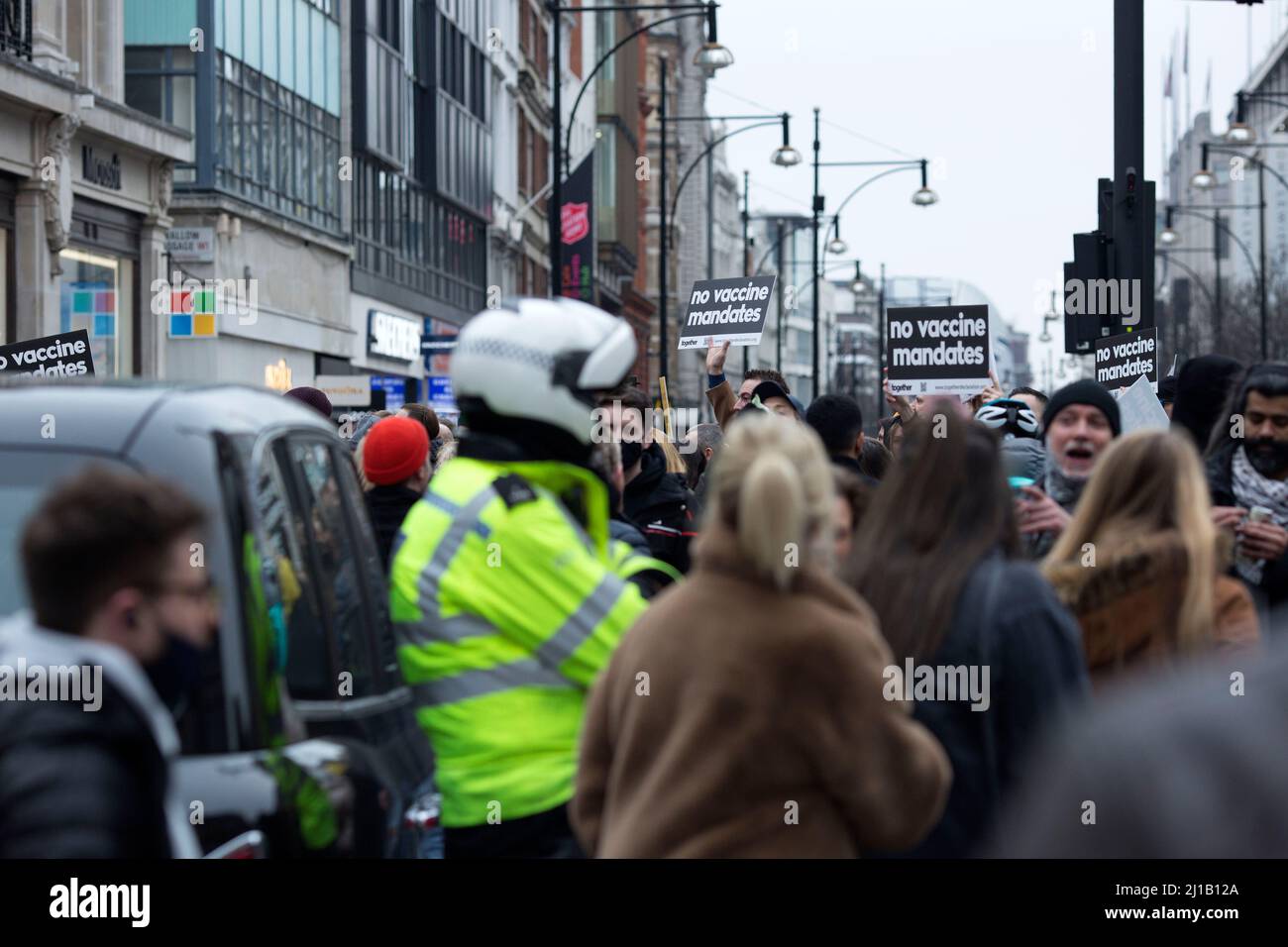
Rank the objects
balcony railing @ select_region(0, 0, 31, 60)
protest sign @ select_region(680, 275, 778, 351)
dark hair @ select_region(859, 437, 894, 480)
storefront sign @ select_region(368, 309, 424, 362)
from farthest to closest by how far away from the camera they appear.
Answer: storefront sign @ select_region(368, 309, 424, 362) < balcony railing @ select_region(0, 0, 31, 60) < protest sign @ select_region(680, 275, 778, 351) < dark hair @ select_region(859, 437, 894, 480)

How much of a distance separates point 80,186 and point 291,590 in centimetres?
2051

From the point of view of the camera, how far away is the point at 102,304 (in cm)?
2489

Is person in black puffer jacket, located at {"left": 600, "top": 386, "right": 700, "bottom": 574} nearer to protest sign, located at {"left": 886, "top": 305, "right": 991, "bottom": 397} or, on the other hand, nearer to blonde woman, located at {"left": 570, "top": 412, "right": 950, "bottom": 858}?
blonde woman, located at {"left": 570, "top": 412, "right": 950, "bottom": 858}

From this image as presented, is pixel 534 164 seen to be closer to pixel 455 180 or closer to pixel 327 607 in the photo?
pixel 455 180

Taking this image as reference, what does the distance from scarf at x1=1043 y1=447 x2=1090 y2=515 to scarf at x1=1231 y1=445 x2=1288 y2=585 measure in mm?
538

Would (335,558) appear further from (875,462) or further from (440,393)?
(440,393)

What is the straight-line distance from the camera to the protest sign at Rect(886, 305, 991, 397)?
13.5 m

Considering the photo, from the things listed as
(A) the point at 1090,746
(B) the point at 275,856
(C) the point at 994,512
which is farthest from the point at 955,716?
(A) the point at 1090,746

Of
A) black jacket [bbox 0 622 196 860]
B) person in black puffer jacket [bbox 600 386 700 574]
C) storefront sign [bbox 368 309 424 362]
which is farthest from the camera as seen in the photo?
storefront sign [bbox 368 309 424 362]

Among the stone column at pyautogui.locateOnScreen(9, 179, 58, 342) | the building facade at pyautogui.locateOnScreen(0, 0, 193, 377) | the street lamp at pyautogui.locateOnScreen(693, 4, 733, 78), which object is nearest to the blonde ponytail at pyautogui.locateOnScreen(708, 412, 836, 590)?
the building facade at pyautogui.locateOnScreen(0, 0, 193, 377)

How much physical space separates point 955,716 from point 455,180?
137 feet

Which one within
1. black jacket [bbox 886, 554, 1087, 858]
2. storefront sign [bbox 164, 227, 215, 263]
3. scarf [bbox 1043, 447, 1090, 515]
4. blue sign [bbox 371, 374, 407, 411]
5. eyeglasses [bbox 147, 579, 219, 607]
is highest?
storefront sign [bbox 164, 227, 215, 263]

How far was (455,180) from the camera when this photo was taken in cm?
4478

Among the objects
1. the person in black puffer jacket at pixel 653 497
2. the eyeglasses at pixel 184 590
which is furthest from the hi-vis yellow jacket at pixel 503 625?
the person in black puffer jacket at pixel 653 497
